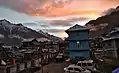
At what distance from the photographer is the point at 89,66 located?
2483 centimetres

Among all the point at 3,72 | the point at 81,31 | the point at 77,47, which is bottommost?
the point at 3,72

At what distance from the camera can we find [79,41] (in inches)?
1468

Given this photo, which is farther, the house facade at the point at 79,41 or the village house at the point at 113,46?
the village house at the point at 113,46

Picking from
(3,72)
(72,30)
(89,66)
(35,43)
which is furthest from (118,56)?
(35,43)

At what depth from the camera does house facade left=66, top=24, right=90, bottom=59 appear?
36.9 meters

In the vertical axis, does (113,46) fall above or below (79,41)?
below

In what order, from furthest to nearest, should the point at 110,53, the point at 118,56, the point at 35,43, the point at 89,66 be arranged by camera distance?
the point at 35,43 < the point at 110,53 < the point at 118,56 < the point at 89,66

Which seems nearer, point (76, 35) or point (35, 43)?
point (76, 35)

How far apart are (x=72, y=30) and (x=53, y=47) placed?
4693 cm

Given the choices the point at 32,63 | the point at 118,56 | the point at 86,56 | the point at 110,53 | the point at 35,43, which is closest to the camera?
the point at 32,63

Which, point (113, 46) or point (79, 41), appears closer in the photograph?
point (79, 41)

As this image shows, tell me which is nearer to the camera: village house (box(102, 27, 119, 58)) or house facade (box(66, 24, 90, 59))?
house facade (box(66, 24, 90, 59))

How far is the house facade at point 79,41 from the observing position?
121 ft

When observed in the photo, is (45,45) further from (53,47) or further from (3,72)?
(3,72)
